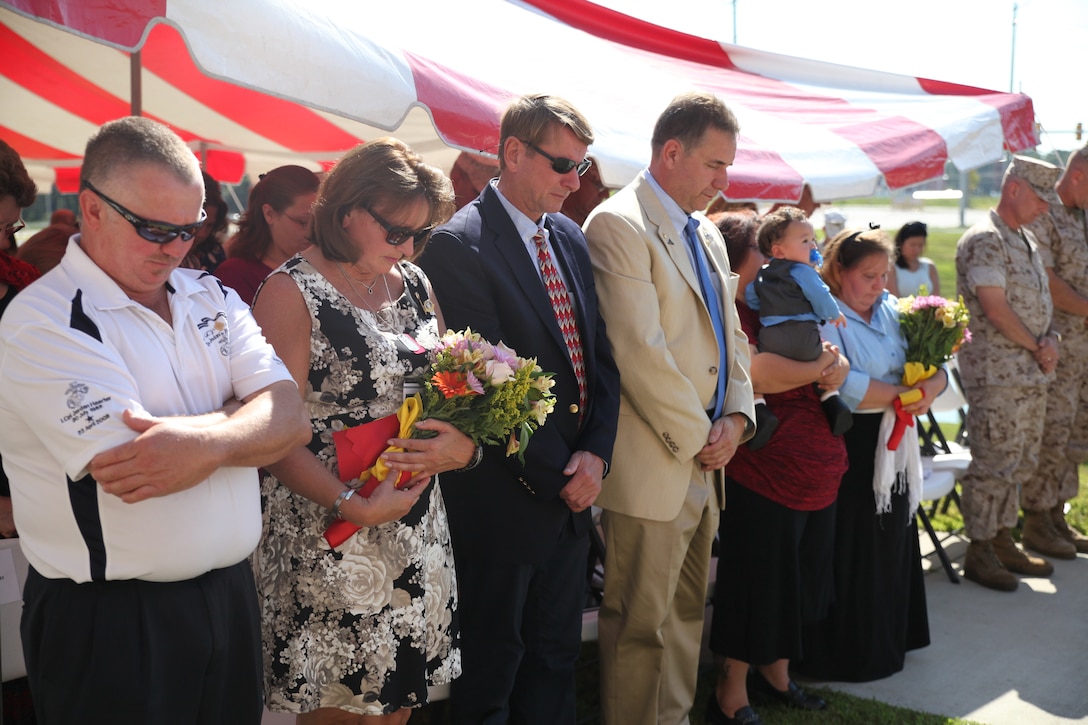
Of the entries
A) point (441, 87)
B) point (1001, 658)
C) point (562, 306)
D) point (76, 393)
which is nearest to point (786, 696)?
point (1001, 658)

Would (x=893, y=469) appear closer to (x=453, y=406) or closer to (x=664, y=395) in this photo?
(x=664, y=395)

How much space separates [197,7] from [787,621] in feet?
10.8

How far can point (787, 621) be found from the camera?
13.3 ft

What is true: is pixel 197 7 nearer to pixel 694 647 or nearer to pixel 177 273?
pixel 177 273

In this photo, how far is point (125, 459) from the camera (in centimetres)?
183

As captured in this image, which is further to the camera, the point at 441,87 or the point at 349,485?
the point at 441,87

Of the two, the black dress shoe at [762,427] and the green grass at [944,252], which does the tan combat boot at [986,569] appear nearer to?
the black dress shoe at [762,427]

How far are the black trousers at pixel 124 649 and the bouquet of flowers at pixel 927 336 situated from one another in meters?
3.51

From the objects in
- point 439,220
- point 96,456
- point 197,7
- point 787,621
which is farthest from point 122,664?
point 787,621

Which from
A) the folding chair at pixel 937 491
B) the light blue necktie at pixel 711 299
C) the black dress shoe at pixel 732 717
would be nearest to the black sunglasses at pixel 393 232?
the light blue necktie at pixel 711 299

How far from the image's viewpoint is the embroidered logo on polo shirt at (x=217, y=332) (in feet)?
7.12

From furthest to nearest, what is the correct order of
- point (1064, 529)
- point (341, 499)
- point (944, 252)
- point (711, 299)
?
point (944, 252)
point (1064, 529)
point (711, 299)
point (341, 499)

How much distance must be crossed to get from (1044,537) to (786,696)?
331cm

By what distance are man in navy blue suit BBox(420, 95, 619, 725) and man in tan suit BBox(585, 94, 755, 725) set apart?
0.23 metres
